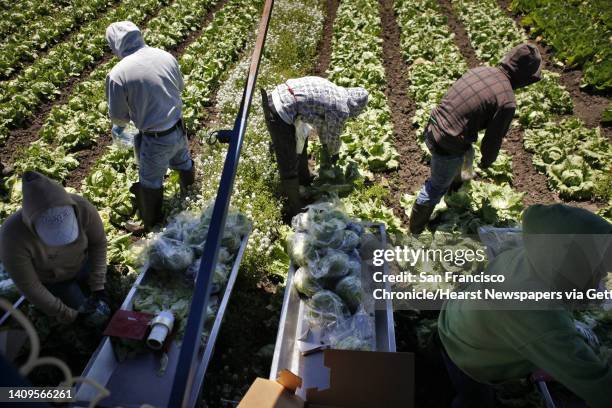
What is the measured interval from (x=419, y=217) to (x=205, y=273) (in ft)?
10.7

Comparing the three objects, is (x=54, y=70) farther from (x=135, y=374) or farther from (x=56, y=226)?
(x=135, y=374)

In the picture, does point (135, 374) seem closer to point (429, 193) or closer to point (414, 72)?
point (429, 193)

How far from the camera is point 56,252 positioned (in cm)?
325

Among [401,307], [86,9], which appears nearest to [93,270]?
[401,307]

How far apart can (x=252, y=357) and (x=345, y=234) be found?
1.47 metres

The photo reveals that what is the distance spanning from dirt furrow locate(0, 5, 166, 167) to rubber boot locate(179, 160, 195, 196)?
219 cm

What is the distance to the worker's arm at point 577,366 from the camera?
1.80m

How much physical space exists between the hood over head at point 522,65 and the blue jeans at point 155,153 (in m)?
3.55

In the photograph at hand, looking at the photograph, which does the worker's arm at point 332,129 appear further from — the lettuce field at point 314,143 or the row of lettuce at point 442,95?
the row of lettuce at point 442,95

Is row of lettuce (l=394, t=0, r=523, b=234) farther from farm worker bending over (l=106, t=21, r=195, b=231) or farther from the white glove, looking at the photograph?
farm worker bending over (l=106, t=21, r=195, b=231)

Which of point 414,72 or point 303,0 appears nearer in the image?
point 414,72

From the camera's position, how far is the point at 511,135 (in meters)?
6.51

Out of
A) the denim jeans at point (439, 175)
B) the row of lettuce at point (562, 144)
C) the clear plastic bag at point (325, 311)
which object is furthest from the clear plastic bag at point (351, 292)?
the row of lettuce at point (562, 144)

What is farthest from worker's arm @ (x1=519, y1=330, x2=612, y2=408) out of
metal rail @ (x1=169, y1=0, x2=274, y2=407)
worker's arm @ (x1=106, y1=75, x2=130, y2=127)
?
worker's arm @ (x1=106, y1=75, x2=130, y2=127)
